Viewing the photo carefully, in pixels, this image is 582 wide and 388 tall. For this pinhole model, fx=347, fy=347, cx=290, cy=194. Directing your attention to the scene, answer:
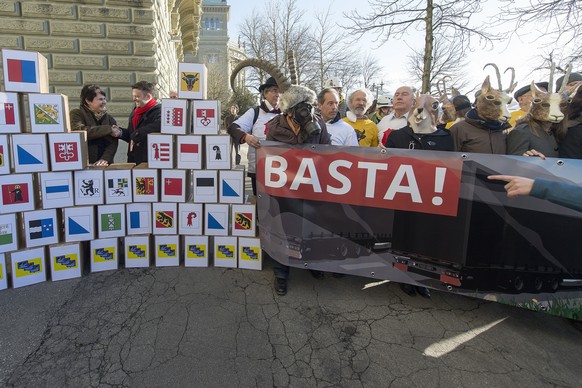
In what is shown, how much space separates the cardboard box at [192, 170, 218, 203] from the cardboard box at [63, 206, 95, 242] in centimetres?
115

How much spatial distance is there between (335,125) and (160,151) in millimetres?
2041

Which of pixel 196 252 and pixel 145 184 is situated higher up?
pixel 145 184

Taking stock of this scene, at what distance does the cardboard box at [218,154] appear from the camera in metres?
3.97

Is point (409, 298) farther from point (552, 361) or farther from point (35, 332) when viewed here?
point (35, 332)

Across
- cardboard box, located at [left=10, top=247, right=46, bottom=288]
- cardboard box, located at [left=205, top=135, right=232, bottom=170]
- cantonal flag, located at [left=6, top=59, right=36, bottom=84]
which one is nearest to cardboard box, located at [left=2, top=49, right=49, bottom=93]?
cantonal flag, located at [left=6, top=59, right=36, bottom=84]

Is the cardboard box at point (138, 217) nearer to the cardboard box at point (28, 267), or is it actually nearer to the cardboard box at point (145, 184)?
the cardboard box at point (145, 184)

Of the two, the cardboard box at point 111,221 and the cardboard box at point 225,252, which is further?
the cardboard box at point 225,252

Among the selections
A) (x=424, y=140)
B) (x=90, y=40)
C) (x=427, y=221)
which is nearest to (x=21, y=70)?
(x=424, y=140)

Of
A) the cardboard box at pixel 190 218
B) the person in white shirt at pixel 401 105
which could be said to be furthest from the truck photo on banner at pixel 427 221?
the person in white shirt at pixel 401 105

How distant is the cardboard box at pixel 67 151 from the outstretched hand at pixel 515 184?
407 cm

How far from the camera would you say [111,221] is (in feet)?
13.0

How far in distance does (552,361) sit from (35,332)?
13.9 feet

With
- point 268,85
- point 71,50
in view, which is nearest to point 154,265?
point 268,85

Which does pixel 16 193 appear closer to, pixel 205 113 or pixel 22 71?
pixel 22 71
